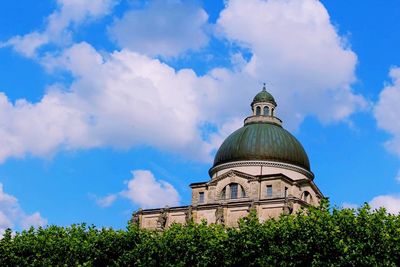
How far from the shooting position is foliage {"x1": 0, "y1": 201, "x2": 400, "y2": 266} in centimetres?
2822

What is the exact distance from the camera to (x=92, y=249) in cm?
3472

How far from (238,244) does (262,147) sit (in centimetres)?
3620

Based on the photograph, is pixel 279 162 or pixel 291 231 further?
pixel 279 162

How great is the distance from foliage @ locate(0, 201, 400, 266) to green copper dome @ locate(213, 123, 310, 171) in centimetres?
3191

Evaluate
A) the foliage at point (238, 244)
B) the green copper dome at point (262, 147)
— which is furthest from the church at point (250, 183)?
the foliage at point (238, 244)

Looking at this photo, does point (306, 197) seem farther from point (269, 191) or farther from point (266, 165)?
point (266, 165)

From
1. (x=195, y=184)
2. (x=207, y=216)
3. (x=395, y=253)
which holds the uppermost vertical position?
(x=195, y=184)

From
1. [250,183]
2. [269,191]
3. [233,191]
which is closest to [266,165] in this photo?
[250,183]

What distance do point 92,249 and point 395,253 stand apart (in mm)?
16213

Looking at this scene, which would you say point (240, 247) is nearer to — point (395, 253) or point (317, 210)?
point (317, 210)

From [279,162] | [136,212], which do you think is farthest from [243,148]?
[136,212]

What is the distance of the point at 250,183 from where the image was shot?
2502 inches

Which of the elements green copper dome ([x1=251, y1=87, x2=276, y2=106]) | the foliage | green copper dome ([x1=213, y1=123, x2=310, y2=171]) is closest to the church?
green copper dome ([x1=213, y1=123, x2=310, y2=171])

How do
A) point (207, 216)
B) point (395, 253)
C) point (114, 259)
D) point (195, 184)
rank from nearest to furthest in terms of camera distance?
point (395, 253) → point (114, 259) → point (207, 216) → point (195, 184)
